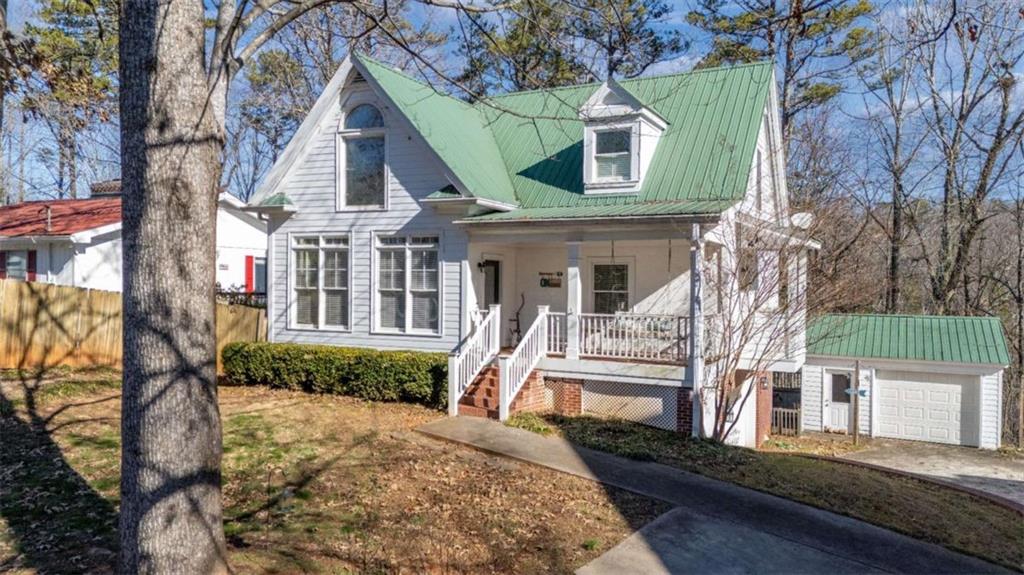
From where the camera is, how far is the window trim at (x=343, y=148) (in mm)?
14094

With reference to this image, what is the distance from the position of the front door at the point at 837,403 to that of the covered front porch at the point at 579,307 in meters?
7.64

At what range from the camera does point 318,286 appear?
48.9 feet

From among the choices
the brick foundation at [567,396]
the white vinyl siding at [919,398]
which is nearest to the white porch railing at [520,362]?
the brick foundation at [567,396]

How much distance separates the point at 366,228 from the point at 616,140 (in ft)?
18.2

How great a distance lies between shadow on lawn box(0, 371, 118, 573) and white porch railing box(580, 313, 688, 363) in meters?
8.20

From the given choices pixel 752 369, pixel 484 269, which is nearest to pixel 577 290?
pixel 484 269

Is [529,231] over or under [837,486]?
over

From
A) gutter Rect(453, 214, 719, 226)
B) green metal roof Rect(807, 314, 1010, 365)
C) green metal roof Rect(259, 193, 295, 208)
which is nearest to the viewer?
gutter Rect(453, 214, 719, 226)

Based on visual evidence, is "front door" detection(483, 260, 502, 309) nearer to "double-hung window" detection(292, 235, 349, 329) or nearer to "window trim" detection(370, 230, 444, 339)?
"window trim" detection(370, 230, 444, 339)

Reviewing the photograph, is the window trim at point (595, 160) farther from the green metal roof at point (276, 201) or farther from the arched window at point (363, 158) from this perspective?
the green metal roof at point (276, 201)

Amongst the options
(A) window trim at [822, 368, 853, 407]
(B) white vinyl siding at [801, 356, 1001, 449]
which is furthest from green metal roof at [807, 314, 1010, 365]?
(A) window trim at [822, 368, 853, 407]

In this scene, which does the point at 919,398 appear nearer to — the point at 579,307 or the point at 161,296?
the point at 579,307

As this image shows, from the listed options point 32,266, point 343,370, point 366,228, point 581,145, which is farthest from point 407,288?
point 32,266

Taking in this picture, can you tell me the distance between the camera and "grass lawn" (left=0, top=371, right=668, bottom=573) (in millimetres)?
5691
